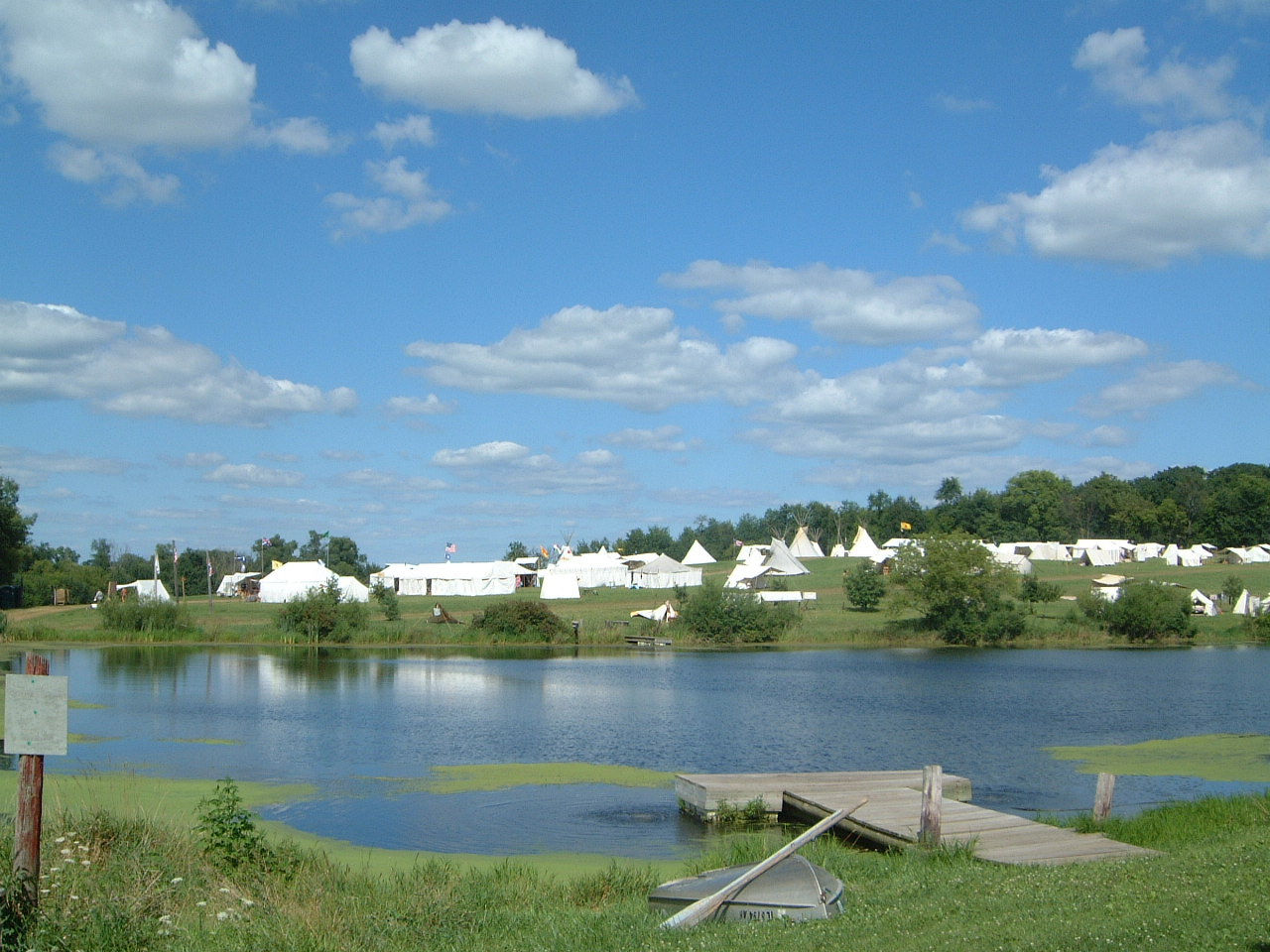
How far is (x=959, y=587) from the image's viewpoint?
2331 inches

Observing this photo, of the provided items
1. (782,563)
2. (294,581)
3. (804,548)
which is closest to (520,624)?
(294,581)

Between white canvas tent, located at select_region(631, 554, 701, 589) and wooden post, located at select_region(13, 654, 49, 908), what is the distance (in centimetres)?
7890

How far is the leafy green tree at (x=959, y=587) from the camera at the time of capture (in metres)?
58.7

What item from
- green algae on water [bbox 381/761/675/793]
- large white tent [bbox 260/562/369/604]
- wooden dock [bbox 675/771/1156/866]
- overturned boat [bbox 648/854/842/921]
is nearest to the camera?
overturned boat [bbox 648/854/842/921]

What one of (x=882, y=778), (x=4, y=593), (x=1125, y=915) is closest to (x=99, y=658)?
(x=4, y=593)

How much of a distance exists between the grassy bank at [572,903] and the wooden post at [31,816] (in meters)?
0.39

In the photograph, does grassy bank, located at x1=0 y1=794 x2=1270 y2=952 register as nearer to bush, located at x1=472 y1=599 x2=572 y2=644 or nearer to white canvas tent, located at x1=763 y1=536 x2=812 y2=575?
bush, located at x1=472 y1=599 x2=572 y2=644

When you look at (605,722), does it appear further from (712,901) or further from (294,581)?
(294,581)

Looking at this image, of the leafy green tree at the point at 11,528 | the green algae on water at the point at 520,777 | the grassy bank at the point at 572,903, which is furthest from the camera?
the leafy green tree at the point at 11,528

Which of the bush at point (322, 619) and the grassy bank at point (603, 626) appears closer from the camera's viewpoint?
the grassy bank at point (603, 626)

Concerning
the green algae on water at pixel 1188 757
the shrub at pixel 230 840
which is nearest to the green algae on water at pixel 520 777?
the shrub at pixel 230 840

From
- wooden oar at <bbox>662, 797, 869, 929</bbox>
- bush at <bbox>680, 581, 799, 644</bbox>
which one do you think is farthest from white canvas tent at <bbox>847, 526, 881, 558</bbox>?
wooden oar at <bbox>662, 797, 869, 929</bbox>

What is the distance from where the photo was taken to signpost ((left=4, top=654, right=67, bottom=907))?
766 cm

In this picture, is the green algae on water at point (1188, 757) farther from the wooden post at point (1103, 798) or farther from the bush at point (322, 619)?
the bush at point (322, 619)
